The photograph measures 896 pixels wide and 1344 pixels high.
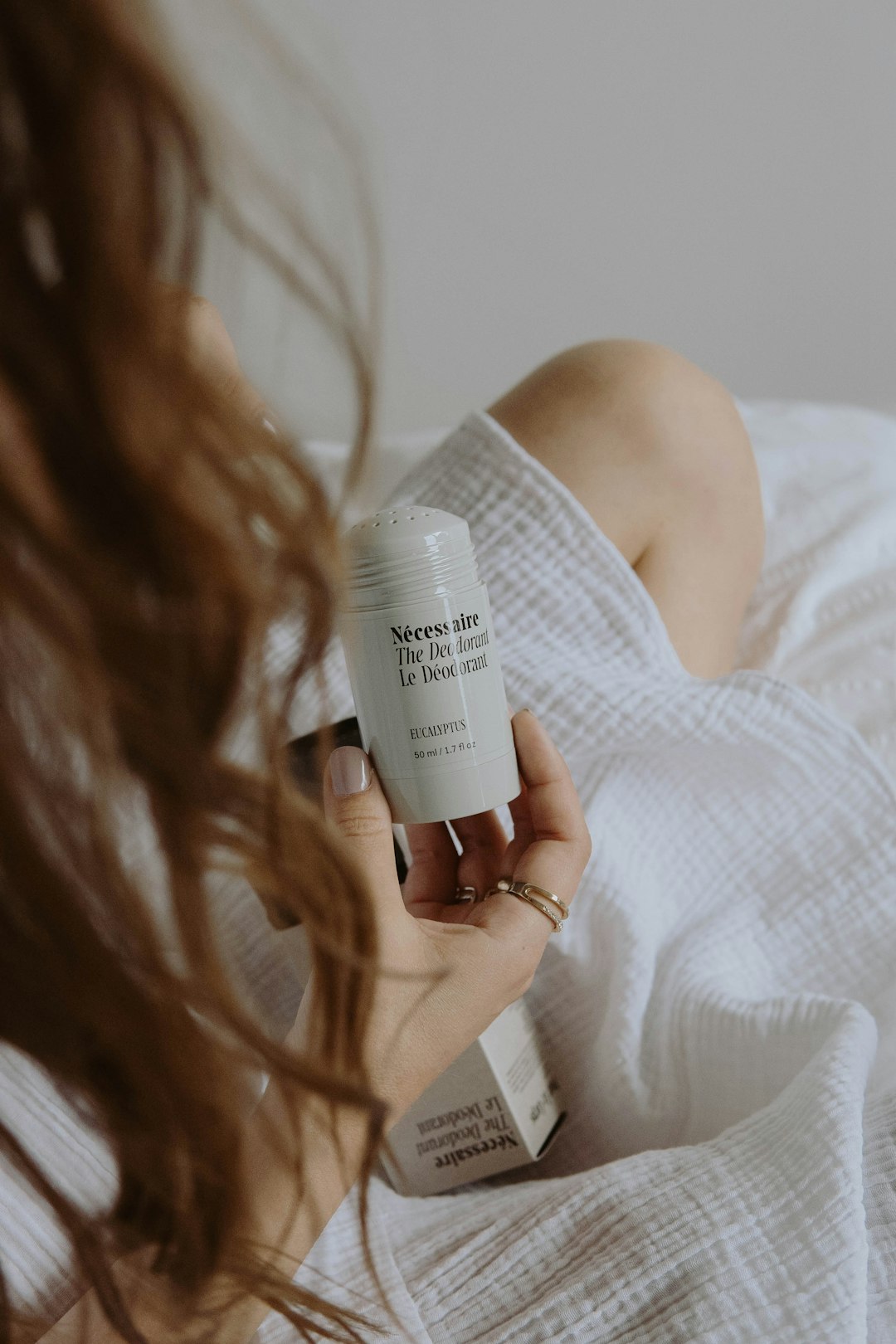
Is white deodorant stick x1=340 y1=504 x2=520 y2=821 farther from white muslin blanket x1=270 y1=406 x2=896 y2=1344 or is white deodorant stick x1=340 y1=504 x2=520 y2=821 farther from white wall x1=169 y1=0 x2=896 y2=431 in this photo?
white wall x1=169 y1=0 x2=896 y2=431

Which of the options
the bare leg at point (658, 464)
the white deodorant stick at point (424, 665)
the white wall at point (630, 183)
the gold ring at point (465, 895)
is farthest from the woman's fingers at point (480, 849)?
the white wall at point (630, 183)

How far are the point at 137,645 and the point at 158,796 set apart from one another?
5 cm

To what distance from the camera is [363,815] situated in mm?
476

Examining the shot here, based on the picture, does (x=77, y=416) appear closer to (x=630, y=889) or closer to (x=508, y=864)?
(x=508, y=864)

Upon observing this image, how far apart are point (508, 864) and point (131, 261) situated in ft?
1.25

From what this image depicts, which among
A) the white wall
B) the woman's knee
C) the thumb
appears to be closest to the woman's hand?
the thumb

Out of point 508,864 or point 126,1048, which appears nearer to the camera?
point 126,1048

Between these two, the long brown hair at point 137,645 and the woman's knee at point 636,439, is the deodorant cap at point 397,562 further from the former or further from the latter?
the woman's knee at point 636,439

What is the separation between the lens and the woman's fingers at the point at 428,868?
0.62 meters

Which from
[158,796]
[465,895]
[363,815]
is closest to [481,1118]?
[465,895]

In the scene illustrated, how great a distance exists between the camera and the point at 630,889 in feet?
2.26

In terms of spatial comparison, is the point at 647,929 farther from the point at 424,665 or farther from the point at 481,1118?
the point at 424,665

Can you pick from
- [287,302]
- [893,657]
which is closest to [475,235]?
[893,657]

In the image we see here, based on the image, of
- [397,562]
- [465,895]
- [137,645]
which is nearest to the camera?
[137,645]
